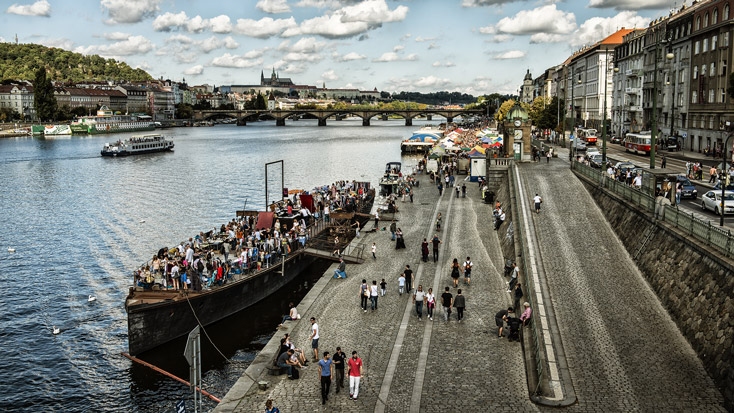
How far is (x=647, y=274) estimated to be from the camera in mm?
24359

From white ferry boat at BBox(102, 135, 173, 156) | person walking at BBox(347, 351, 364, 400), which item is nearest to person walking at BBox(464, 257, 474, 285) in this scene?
person walking at BBox(347, 351, 364, 400)

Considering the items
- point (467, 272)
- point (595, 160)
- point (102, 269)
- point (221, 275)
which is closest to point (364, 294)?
point (467, 272)

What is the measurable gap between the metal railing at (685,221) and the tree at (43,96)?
616 ft

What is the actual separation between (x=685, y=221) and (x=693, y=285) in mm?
3271

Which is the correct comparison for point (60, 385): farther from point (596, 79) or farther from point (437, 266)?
point (596, 79)

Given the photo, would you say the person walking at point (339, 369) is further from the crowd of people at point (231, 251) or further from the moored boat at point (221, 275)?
the crowd of people at point (231, 251)

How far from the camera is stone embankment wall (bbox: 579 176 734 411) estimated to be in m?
17.2

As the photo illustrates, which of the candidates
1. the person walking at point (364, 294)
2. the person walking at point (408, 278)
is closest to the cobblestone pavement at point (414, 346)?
the person walking at point (364, 294)

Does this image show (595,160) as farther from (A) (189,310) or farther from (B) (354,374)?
(B) (354,374)

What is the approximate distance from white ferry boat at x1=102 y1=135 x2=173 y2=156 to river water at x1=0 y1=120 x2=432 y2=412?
669 inches

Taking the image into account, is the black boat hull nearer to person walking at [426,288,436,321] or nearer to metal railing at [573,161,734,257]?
person walking at [426,288,436,321]

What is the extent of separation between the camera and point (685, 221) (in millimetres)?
22906

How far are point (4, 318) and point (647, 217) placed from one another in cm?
2868

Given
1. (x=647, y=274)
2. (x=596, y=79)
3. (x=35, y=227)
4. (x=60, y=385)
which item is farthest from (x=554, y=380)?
(x=596, y=79)
